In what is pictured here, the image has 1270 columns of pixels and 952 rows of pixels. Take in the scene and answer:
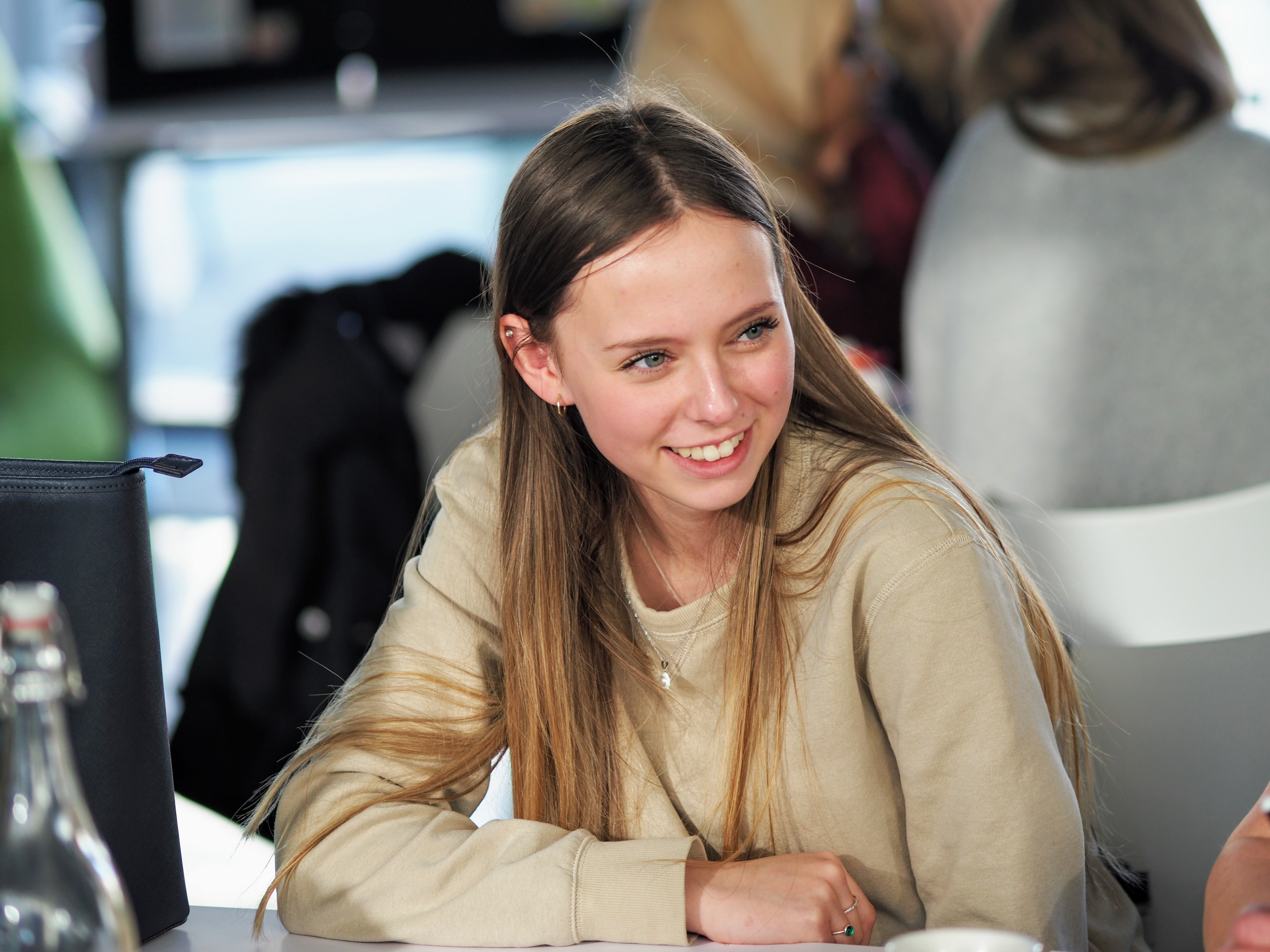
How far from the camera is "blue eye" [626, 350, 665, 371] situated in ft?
3.38

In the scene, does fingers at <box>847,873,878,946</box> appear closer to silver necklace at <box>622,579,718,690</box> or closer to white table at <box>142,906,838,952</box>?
white table at <box>142,906,838,952</box>

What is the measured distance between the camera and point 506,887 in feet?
2.94

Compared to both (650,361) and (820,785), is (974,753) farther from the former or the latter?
(650,361)

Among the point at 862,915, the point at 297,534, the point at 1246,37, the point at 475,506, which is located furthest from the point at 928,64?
the point at 862,915

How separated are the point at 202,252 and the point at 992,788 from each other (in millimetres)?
3907

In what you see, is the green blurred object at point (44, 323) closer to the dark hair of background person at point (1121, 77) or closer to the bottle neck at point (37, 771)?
the dark hair of background person at point (1121, 77)

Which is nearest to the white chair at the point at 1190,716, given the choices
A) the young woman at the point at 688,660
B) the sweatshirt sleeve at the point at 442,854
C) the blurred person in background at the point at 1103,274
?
the young woman at the point at 688,660

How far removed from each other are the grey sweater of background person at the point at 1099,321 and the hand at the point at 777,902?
5.14 feet

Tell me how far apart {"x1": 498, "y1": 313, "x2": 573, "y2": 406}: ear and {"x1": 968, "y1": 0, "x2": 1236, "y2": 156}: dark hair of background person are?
197 cm

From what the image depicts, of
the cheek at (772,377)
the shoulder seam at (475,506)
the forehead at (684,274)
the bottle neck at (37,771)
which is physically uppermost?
the forehead at (684,274)

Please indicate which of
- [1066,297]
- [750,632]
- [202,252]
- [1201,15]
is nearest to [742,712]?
[750,632]

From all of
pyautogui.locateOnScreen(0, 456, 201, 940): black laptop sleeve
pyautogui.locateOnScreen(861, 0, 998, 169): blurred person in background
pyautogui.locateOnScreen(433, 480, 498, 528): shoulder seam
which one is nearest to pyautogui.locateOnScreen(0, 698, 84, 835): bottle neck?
pyautogui.locateOnScreen(0, 456, 201, 940): black laptop sleeve

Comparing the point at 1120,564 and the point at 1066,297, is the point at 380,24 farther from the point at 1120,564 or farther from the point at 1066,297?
the point at 1120,564

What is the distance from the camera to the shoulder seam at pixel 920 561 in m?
1.01
